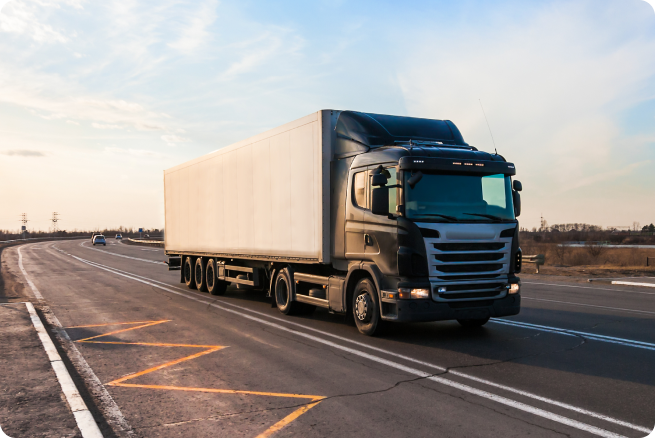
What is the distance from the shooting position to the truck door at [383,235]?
802 centimetres

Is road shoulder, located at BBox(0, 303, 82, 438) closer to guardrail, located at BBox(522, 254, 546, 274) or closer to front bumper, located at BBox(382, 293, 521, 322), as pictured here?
front bumper, located at BBox(382, 293, 521, 322)

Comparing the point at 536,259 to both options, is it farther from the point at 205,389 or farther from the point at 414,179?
the point at 205,389

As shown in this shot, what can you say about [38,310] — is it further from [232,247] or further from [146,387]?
[146,387]

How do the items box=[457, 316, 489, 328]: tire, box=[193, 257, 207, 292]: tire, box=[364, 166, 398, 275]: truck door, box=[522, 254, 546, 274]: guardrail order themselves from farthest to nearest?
box=[522, 254, 546, 274]: guardrail → box=[193, 257, 207, 292]: tire → box=[457, 316, 489, 328]: tire → box=[364, 166, 398, 275]: truck door

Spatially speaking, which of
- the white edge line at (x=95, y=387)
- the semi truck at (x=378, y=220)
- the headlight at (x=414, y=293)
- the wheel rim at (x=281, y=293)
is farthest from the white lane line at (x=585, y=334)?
the white edge line at (x=95, y=387)

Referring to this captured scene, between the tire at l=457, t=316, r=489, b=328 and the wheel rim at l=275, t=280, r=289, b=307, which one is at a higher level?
the wheel rim at l=275, t=280, r=289, b=307

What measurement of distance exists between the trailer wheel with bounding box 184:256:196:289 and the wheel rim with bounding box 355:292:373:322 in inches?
378

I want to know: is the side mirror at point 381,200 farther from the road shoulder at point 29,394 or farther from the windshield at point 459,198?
the road shoulder at point 29,394

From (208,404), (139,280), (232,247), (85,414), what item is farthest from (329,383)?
(139,280)

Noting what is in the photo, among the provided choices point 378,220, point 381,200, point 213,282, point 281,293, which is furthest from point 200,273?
point 381,200

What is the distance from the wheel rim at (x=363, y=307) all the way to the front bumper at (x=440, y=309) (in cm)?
51

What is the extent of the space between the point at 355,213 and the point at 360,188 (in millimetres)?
442

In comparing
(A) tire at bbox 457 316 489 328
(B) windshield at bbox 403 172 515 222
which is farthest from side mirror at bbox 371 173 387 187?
(A) tire at bbox 457 316 489 328

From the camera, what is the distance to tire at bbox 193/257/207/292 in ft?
52.9
